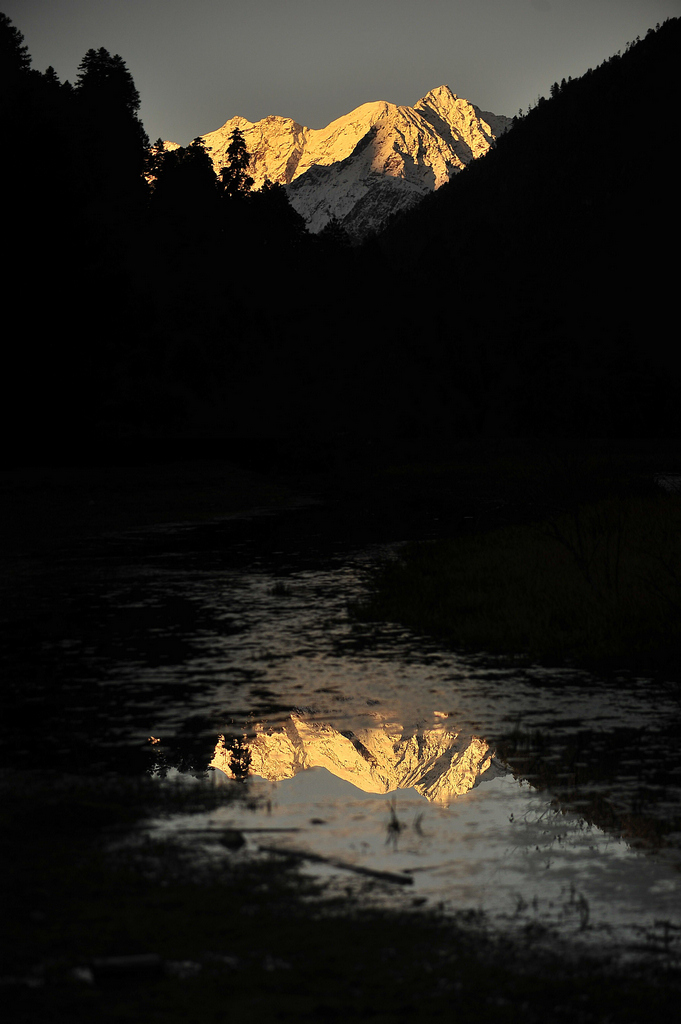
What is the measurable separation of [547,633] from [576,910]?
9417 mm

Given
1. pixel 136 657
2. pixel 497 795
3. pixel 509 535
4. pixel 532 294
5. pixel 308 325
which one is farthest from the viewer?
pixel 308 325

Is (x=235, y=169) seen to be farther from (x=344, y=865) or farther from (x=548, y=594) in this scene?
(x=344, y=865)

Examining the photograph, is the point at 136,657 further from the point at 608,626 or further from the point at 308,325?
the point at 308,325

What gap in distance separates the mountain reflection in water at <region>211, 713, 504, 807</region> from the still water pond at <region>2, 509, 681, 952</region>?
31 millimetres

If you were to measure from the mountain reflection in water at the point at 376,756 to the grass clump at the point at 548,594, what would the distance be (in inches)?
167

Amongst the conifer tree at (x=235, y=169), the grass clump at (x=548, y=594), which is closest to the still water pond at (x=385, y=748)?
the grass clump at (x=548, y=594)

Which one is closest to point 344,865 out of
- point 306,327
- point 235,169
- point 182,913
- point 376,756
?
point 182,913

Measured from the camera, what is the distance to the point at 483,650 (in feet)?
48.5

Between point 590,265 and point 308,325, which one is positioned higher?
point 590,265

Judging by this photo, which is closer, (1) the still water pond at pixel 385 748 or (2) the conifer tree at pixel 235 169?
(1) the still water pond at pixel 385 748

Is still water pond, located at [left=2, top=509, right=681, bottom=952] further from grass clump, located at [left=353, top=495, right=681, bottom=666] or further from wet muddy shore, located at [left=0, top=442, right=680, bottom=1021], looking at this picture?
grass clump, located at [left=353, top=495, right=681, bottom=666]

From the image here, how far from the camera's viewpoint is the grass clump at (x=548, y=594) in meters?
14.8

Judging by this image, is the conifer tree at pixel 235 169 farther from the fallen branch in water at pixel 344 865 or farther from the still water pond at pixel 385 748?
the fallen branch in water at pixel 344 865

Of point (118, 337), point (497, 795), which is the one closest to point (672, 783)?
point (497, 795)
